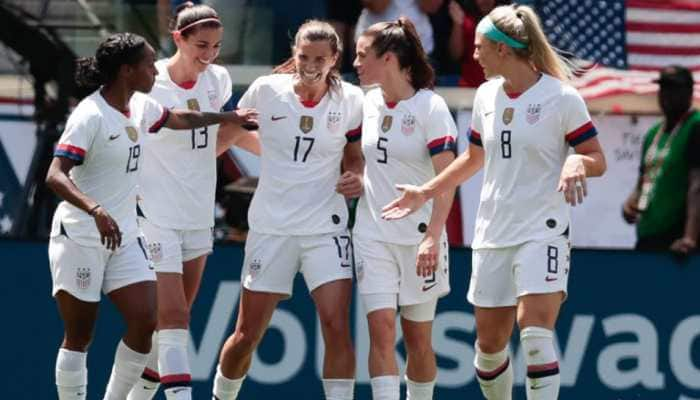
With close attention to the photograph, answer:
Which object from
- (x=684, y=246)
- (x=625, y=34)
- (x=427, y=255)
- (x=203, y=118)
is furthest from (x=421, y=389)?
(x=625, y=34)

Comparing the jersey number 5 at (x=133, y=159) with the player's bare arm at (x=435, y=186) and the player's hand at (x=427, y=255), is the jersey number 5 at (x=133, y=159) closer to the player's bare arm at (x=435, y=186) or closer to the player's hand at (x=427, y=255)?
the player's bare arm at (x=435, y=186)

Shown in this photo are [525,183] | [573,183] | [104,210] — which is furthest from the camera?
[525,183]

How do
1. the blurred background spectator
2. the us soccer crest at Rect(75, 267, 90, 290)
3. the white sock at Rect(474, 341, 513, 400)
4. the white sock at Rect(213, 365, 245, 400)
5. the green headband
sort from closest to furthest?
the us soccer crest at Rect(75, 267, 90, 290)
the green headband
the white sock at Rect(474, 341, 513, 400)
the white sock at Rect(213, 365, 245, 400)
the blurred background spectator

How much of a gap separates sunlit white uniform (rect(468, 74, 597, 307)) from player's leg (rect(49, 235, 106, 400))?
6.39ft

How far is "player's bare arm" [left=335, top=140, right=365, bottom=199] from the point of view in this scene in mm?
9945

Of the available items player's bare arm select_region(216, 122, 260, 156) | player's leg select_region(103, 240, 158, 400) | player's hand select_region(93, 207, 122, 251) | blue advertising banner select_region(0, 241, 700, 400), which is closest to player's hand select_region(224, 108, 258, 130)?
player's bare arm select_region(216, 122, 260, 156)

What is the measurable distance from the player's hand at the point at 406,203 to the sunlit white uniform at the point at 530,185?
351 mm

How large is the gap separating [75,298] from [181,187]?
976mm

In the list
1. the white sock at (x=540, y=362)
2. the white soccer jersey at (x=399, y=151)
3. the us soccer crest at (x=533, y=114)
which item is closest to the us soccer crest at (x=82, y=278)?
the white soccer jersey at (x=399, y=151)

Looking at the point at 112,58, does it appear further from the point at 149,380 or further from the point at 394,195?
the point at 149,380

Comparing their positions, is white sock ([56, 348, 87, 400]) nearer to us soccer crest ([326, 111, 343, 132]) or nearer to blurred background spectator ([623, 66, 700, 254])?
us soccer crest ([326, 111, 343, 132])

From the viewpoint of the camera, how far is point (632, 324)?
11938 mm

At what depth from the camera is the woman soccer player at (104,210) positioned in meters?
9.38

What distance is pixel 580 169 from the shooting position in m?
9.01
